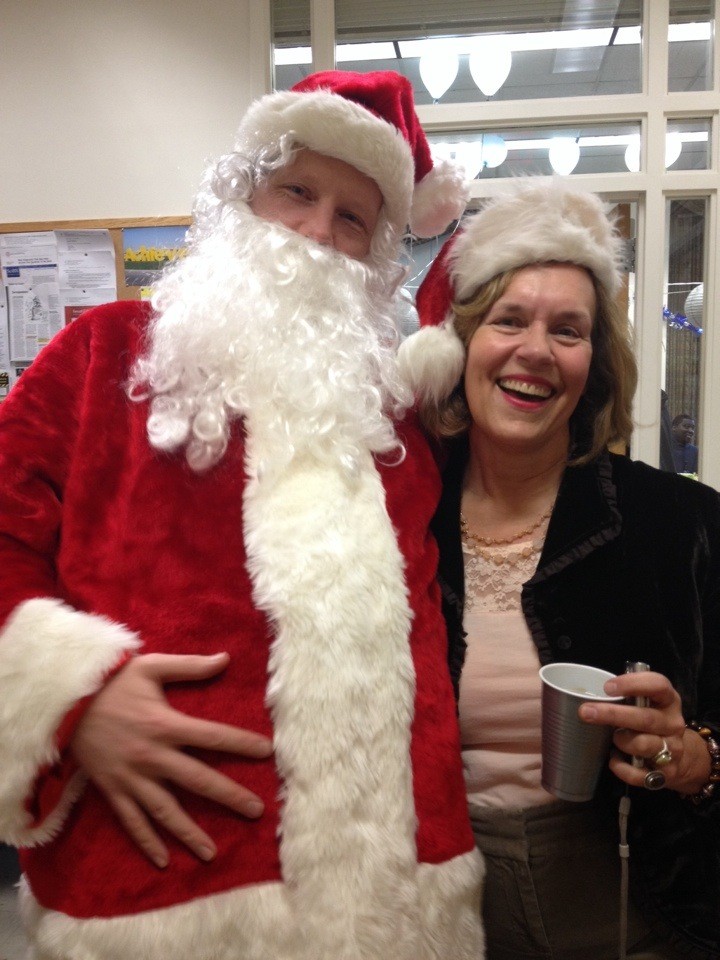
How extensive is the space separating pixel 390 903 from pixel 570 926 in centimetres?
46

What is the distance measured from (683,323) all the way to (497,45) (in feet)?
4.59

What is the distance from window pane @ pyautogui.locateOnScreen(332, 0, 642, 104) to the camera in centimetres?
280

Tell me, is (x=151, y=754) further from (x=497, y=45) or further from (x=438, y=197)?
(x=497, y=45)

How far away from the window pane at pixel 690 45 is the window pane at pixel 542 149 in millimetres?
262

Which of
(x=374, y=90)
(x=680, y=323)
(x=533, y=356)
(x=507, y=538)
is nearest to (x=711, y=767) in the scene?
(x=507, y=538)

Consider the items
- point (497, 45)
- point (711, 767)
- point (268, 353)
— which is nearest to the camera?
point (711, 767)

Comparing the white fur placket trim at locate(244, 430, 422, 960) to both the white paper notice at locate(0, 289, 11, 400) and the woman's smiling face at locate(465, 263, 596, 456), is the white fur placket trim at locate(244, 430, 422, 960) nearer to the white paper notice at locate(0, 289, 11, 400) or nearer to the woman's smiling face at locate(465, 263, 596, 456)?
the woman's smiling face at locate(465, 263, 596, 456)

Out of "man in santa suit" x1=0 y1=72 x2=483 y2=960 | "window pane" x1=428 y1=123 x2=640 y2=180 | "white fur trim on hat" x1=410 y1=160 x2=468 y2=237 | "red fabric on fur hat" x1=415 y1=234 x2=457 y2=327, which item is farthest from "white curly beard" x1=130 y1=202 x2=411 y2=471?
"window pane" x1=428 y1=123 x2=640 y2=180

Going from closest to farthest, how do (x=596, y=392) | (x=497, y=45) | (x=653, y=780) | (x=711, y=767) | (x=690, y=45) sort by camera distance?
1. (x=653, y=780)
2. (x=711, y=767)
3. (x=596, y=392)
4. (x=690, y=45)
5. (x=497, y=45)

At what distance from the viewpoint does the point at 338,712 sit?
0.92m

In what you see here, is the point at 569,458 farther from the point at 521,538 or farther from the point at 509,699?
the point at 509,699

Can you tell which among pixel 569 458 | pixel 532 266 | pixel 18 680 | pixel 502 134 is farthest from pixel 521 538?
pixel 502 134

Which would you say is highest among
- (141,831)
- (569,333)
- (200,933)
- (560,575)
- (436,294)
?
(436,294)

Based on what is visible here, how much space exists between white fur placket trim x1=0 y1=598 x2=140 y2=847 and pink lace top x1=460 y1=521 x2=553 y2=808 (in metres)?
0.60
